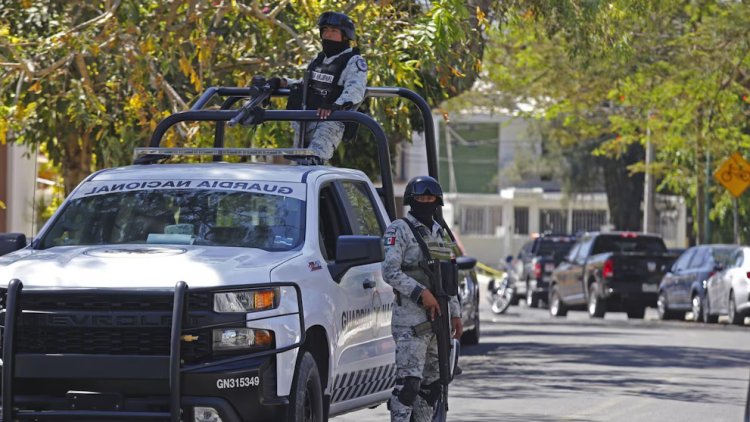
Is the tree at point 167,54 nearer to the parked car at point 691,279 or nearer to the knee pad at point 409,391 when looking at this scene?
the knee pad at point 409,391

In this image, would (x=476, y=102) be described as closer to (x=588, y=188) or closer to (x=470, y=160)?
(x=588, y=188)

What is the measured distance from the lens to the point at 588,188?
6506 centimetres

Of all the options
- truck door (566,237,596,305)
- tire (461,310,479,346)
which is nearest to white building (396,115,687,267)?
truck door (566,237,596,305)

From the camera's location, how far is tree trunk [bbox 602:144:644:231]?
57.9 metres

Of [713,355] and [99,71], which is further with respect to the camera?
[713,355]

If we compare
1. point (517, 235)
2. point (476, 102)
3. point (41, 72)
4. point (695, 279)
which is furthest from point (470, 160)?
point (41, 72)

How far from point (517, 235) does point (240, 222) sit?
69428 mm

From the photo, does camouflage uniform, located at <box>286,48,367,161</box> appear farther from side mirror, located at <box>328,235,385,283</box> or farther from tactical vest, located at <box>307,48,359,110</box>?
side mirror, located at <box>328,235,385,283</box>

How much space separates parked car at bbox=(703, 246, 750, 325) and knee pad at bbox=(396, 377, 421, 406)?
18.9 m

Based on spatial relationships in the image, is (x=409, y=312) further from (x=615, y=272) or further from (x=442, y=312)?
(x=615, y=272)

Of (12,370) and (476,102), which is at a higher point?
(476,102)

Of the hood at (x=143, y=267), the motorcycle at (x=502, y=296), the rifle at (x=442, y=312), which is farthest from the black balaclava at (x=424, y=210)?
the motorcycle at (x=502, y=296)

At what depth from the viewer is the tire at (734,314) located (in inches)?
1139

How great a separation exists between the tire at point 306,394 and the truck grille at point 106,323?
0.58 m
